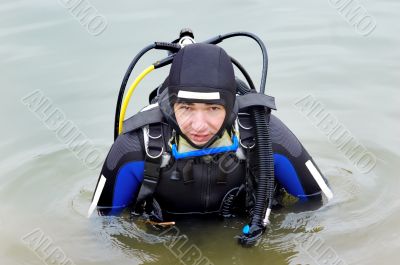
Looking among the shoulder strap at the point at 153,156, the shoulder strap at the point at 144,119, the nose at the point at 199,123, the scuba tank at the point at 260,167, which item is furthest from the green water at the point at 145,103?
the nose at the point at 199,123

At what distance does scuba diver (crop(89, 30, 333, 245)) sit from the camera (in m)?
2.99

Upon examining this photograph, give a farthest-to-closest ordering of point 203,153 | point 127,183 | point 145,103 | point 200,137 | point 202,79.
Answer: point 145,103, point 127,183, point 203,153, point 200,137, point 202,79

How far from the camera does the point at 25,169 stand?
14.5ft

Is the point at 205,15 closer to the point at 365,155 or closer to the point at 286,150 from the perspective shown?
the point at 365,155

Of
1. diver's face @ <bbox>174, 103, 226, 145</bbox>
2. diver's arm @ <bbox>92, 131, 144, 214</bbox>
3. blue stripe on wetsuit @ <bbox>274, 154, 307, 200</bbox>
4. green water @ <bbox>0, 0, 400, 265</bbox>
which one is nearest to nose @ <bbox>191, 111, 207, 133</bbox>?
diver's face @ <bbox>174, 103, 226, 145</bbox>

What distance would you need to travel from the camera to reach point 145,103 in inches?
206

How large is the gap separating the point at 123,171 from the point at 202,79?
66 centimetres

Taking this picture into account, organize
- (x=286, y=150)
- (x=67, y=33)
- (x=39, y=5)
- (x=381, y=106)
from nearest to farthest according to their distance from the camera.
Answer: (x=286, y=150) < (x=381, y=106) < (x=67, y=33) < (x=39, y=5)

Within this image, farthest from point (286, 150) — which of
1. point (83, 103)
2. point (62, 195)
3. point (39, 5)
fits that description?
point (39, 5)

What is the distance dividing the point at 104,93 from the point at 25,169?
3.95 ft

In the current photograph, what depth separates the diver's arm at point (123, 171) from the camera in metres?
3.18

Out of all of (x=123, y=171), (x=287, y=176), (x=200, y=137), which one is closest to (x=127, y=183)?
(x=123, y=171)

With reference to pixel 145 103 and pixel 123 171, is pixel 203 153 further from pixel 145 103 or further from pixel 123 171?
pixel 145 103

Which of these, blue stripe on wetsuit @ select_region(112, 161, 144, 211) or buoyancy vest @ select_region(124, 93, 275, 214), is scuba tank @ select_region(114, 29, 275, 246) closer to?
buoyancy vest @ select_region(124, 93, 275, 214)
